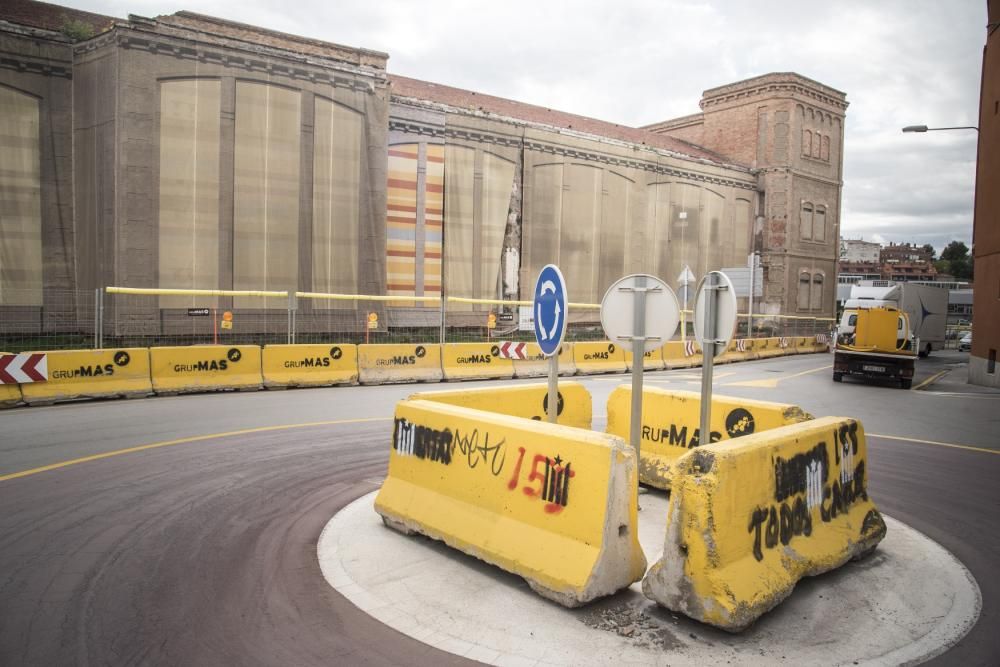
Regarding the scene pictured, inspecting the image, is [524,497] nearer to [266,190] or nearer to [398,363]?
[398,363]

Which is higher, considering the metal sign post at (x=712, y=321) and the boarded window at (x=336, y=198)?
the boarded window at (x=336, y=198)

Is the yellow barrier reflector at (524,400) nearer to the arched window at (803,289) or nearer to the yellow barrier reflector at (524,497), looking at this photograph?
the yellow barrier reflector at (524,497)

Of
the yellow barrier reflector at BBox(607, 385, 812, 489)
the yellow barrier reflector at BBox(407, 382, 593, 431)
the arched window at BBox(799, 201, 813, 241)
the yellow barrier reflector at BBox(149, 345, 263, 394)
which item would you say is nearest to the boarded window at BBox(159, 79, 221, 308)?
the yellow barrier reflector at BBox(149, 345, 263, 394)

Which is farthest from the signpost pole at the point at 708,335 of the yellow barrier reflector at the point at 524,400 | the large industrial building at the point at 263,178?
the large industrial building at the point at 263,178

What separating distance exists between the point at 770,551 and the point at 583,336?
27892 mm

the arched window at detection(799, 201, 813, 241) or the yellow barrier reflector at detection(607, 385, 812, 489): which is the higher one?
the arched window at detection(799, 201, 813, 241)

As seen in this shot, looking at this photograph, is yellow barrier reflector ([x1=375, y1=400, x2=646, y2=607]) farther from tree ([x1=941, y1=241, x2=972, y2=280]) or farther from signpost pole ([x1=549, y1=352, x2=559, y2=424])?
tree ([x1=941, y1=241, x2=972, y2=280])

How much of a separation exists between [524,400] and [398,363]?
32.7ft

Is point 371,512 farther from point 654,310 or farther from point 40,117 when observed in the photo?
point 40,117

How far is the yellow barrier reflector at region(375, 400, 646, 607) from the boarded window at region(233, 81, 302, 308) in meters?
18.8

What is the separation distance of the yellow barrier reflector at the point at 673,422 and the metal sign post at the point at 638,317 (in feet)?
4.63

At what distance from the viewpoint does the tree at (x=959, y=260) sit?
131 m

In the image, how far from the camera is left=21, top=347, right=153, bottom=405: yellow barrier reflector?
463 inches

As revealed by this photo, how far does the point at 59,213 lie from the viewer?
21562mm
